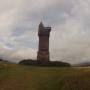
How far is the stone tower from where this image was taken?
282ft

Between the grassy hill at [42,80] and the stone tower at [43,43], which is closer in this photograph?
the grassy hill at [42,80]

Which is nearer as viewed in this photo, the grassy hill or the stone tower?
the grassy hill

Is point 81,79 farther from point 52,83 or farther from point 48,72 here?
point 48,72

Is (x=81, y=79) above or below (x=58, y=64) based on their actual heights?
below

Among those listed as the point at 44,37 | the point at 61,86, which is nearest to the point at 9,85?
the point at 61,86

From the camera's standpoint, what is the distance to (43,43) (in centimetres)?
9056

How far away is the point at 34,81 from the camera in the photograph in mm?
48438

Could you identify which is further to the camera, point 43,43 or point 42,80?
point 43,43

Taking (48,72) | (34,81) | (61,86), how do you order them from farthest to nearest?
(48,72) < (34,81) < (61,86)

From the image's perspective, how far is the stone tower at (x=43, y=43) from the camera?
85.9m

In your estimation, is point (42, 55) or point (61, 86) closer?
point (61, 86)

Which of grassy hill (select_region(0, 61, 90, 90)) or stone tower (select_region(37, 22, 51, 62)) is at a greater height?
stone tower (select_region(37, 22, 51, 62))

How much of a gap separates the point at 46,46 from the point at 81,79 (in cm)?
4472

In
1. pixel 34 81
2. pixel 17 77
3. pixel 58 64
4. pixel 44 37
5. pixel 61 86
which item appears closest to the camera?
pixel 61 86
